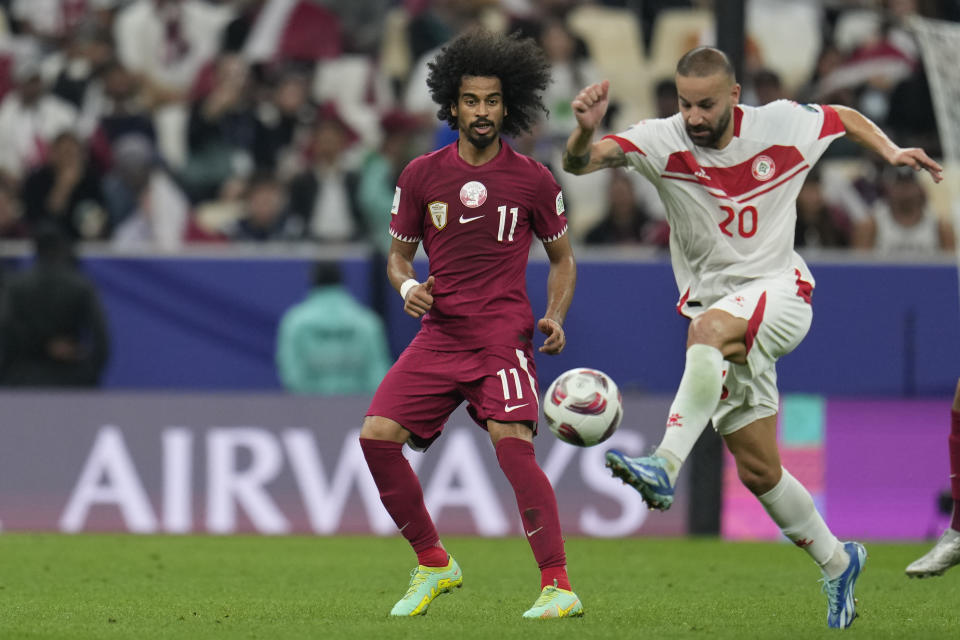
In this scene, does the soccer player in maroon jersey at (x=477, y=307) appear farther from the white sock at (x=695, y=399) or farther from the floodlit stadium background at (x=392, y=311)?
the floodlit stadium background at (x=392, y=311)

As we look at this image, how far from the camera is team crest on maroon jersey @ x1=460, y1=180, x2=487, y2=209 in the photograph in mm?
7105

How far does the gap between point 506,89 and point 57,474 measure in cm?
629

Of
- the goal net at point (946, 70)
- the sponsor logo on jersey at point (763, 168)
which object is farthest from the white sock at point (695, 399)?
the goal net at point (946, 70)

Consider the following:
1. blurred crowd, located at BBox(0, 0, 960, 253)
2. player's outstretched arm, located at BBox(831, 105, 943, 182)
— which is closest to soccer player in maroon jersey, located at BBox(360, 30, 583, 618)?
player's outstretched arm, located at BBox(831, 105, 943, 182)

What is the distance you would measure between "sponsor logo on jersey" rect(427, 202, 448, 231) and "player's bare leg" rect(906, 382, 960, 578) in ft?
8.98

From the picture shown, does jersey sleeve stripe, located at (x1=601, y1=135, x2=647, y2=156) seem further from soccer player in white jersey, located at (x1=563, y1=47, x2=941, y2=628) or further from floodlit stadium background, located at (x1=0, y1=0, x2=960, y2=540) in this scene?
floodlit stadium background, located at (x1=0, y1=0, x2=960, y2=540)

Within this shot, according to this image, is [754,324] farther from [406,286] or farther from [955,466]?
[955,466]

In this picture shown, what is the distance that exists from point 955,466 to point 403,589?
2.83 meters

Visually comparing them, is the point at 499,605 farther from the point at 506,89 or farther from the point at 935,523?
the point at 935,523

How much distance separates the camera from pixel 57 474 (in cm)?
1227

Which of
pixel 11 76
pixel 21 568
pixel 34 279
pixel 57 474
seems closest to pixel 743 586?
pixel 21 568

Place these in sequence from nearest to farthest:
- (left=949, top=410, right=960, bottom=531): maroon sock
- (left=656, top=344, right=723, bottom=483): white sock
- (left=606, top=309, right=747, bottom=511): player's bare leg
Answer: (left=606, top=309, right=747, bottom=511): player's bare leg < (left=656, top=344, right=723, bottom=483): white sock < (left=949, top=410, right=960, bottom=531): maroon sock

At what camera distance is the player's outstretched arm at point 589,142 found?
663 cm

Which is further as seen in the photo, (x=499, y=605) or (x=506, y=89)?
(x=499, y=605)
